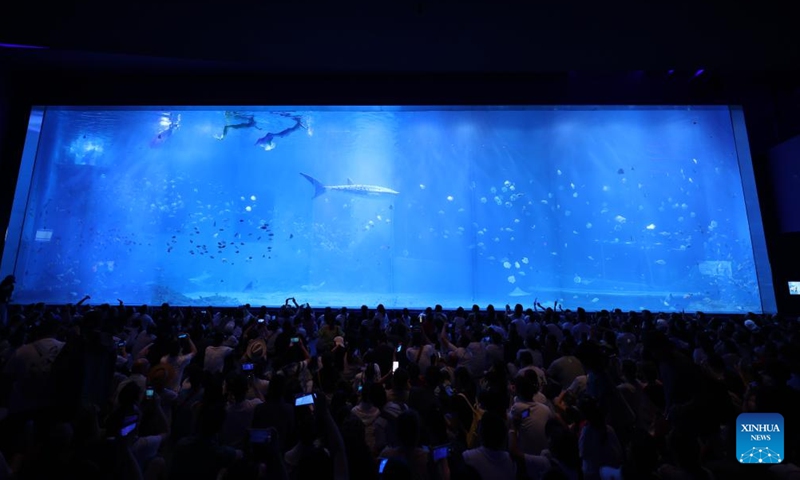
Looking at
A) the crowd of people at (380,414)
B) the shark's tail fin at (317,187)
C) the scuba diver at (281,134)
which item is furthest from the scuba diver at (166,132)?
the crowd of people at (380,414)

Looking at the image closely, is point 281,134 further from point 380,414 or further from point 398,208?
point 380,414

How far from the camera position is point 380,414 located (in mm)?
2904

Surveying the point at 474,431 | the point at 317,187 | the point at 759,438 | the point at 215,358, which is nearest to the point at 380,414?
the point at 474,431

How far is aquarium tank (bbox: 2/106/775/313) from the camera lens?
1388cm

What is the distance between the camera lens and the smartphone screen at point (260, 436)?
2.00 m

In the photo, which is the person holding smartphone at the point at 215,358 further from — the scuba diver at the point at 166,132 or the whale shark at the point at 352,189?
the scuba diver at the point at 166,132

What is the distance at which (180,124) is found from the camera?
15453mm

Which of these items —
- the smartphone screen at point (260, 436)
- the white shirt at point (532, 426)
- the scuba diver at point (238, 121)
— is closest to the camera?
the smartphone screen at point (260, 436)

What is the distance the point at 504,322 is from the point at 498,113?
31.5ft

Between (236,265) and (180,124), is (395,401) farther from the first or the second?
(180,124)
